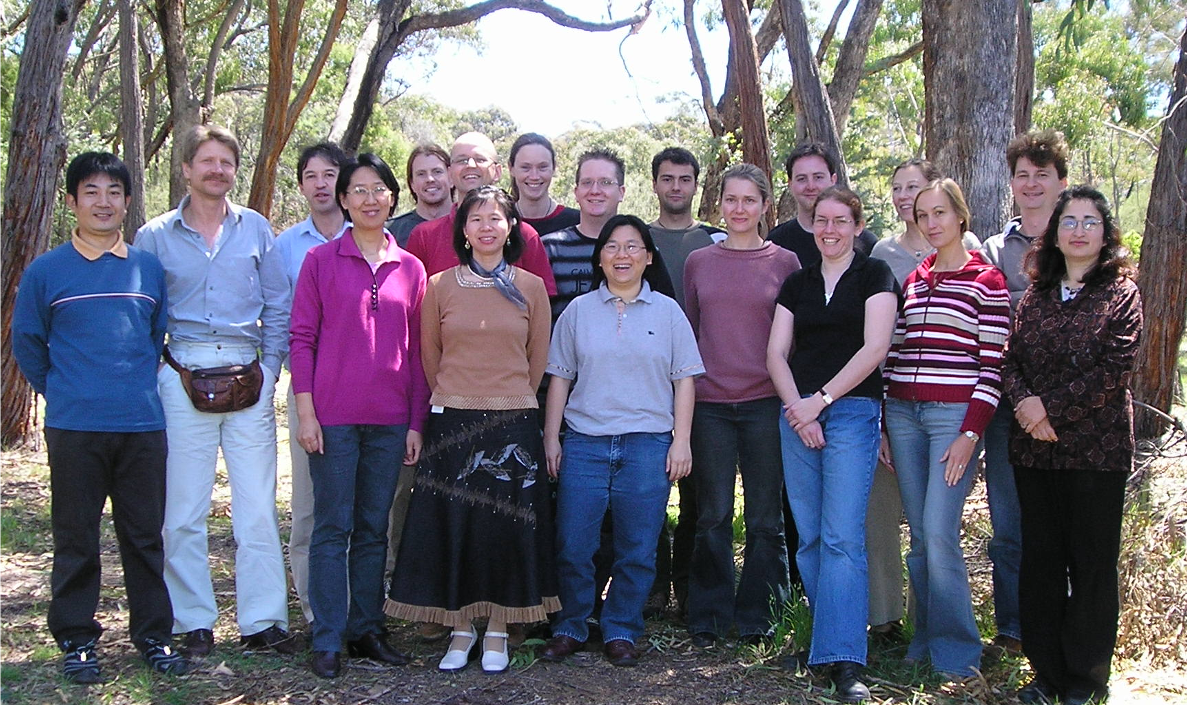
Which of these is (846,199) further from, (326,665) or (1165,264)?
(1165,264)

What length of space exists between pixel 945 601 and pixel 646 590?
1216mm

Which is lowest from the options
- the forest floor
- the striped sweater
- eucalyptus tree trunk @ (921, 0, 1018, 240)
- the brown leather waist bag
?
the forest floor

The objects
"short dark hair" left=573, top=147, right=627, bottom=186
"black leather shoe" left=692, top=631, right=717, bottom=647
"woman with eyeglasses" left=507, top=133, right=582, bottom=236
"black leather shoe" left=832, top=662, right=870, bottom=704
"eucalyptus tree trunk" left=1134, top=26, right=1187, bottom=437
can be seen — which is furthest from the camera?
"eucalyptus tree trunk" left=1134, top=26, right=1187, bottom=437

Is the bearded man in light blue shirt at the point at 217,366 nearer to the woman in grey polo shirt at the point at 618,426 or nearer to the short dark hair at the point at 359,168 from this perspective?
the short dark hair at the point at 359,168

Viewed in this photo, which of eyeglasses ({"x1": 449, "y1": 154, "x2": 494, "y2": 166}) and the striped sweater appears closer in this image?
the striped sweater

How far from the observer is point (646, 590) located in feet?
14.6

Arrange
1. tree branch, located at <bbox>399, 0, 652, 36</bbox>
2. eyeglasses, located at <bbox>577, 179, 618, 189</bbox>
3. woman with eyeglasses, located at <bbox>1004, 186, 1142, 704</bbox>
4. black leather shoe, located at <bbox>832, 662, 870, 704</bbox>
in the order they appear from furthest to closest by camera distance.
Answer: tree branch, located at <bbox>399, 0, 652, 36</bbox> → eyeglasses, located at <bbox>577, 179, 618, 189</bbox> → black leather shoe, located at <bbox>832, 662, 870, 704</bbox> → woman with eyeglasses, located at <bbox>1004, 186, 1142, 704</bbox>

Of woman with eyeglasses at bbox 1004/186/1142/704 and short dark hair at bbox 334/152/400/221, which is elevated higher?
short dark hair at bbox 334/152/400/221

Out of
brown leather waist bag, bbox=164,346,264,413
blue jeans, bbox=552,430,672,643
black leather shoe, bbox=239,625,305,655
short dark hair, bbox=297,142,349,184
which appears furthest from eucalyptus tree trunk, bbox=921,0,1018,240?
black leather shoe, bbox=239,625,305,655

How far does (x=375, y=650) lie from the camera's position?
171 inches

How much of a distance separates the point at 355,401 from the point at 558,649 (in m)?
1.34

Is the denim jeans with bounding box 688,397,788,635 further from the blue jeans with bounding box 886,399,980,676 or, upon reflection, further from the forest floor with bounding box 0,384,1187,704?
the blue jeans with bounding box 886,399,980,676

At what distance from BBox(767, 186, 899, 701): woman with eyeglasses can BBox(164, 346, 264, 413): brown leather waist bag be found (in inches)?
85.2

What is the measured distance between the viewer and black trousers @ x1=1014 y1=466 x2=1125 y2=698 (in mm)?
3773
